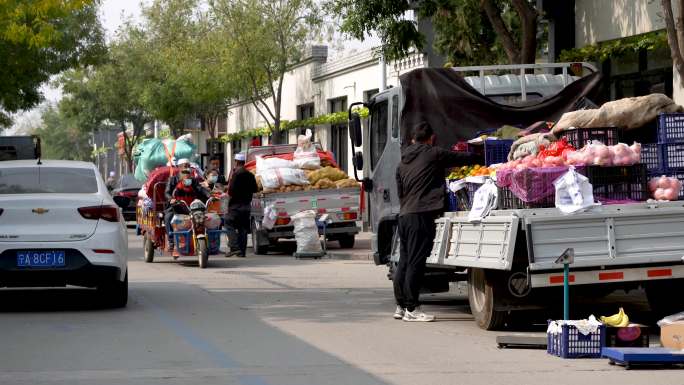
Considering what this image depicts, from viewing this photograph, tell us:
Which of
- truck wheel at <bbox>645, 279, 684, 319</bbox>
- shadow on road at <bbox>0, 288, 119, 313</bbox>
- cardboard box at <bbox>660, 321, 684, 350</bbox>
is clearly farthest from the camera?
shadow on road at <bbox>0, 288, 119, 313</bbox>

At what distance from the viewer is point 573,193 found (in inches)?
433

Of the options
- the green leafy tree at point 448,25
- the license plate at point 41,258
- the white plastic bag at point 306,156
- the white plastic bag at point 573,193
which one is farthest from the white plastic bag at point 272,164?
the white plastic bag at point 573,193

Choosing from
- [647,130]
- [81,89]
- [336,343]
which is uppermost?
[81,89]

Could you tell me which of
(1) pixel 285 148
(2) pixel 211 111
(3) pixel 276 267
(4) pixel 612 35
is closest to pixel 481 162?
(3) pixel 276 267

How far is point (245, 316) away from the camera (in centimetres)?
1374

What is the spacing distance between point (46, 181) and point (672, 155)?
7034 millimetres

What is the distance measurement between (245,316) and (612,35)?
40.1 feet

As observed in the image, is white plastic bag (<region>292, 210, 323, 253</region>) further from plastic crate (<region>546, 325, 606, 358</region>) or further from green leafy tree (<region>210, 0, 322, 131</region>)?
green leafy tree (<region>210, 0, 322, 131</region>)

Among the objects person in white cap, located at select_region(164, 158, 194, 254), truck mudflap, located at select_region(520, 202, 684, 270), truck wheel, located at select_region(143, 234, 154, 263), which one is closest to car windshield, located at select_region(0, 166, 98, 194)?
truck mudflap, located at select_region(520, 202, 684, 270)

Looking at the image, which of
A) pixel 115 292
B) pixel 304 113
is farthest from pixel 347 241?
pixel 304 113

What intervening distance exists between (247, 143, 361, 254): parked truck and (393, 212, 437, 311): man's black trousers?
12.4 m

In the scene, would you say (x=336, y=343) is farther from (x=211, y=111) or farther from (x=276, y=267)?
(x=211, y=111)

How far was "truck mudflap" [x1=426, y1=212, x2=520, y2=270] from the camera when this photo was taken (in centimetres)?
1105

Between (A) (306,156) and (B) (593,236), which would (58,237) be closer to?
(B) (593,236)
